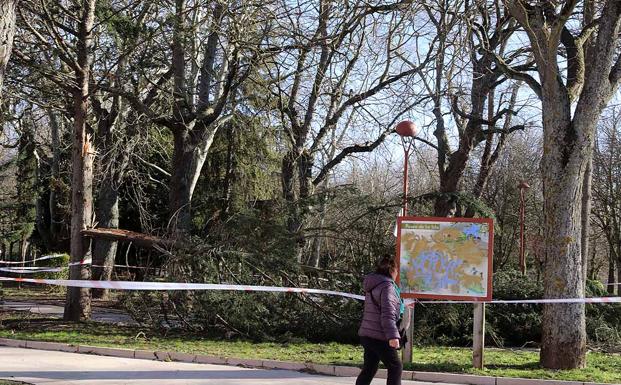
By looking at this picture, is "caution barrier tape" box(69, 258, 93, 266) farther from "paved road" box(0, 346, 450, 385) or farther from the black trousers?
the black trousers

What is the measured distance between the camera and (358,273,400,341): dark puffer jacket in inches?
260

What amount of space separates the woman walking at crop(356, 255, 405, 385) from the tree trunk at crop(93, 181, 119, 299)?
48.8 ft

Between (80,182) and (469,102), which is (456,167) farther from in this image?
(80,182)

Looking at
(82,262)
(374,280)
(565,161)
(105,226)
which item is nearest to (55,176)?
(105,226)

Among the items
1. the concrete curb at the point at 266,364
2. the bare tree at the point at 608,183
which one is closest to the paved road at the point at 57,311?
the concrete curb at the point at 266,364

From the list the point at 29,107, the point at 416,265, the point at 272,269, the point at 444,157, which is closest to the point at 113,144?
the point at 29,107

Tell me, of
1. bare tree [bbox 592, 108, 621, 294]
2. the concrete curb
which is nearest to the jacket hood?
the concrete curb

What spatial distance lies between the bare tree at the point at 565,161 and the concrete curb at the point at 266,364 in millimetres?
1083

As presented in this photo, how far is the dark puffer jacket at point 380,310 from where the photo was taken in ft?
21.7

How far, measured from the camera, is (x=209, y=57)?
17.2 m

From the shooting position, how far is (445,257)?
33.1 feet

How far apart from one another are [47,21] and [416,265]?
952 cm

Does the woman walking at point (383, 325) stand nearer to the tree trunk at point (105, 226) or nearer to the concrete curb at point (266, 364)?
the concrete curb at point (266, 364)

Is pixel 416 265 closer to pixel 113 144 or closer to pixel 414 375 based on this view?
pixel 414 375
